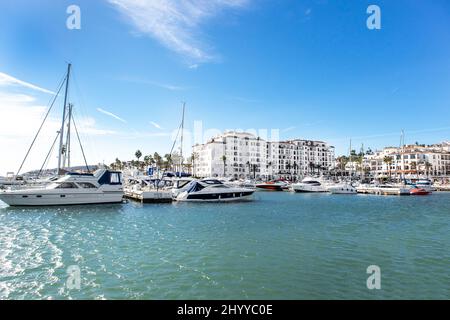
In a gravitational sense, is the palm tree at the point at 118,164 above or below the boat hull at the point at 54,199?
above

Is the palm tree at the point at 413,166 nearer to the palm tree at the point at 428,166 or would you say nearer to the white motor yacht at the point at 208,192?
the palm tree at the point at 428,166

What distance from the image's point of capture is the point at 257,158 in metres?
160

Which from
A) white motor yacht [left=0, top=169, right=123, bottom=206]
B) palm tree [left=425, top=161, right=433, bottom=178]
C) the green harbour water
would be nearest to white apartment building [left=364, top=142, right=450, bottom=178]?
palm tree [left=425, top=161, right=433, bottom=178]

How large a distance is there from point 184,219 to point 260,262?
53.2 ft

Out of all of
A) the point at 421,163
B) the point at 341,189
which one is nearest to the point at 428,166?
the point at 421,163

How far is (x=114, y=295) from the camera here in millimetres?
11078

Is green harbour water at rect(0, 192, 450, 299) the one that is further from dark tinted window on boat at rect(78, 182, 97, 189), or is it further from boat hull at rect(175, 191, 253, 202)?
boat hull at rect(175, 191, 253, 202)

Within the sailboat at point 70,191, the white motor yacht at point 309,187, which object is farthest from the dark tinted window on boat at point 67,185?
the white motor yacht at point 309,187

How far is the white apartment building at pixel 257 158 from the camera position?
15075cm

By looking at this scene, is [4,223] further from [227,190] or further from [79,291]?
[227,190]

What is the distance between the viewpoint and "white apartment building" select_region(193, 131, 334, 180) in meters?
151

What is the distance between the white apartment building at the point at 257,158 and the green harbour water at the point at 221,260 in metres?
120

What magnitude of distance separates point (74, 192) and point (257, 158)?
410 feet
